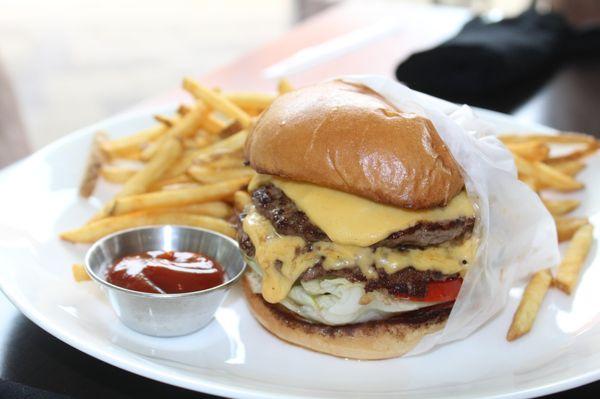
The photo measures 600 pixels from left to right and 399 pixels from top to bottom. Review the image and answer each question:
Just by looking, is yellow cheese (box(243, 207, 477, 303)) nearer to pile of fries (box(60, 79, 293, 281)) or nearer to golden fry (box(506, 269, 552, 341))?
golden fry (box(506, 269, 552, 341))

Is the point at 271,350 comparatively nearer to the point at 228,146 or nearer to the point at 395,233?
the point at 395,233

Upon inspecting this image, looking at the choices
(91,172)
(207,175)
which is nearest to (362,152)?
(207,175)

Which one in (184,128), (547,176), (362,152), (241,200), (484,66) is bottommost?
(484,66)

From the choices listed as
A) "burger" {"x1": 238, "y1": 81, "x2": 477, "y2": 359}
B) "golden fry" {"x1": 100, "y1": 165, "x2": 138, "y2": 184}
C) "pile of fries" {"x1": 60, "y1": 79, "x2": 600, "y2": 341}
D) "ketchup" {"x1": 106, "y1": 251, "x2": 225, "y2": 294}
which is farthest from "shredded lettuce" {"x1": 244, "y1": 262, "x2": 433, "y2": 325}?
"golden fry" {"x1": 100, "y1": 165, "x2": 138, "y2": 184}

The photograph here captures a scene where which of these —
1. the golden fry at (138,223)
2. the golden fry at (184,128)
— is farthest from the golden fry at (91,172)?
the golden fry at (138,223)

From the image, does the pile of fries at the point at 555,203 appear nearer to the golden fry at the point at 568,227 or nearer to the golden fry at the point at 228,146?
the golden fry at the point at 568,227

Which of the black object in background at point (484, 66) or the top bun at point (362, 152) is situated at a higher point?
the top bun at point (362, 152)

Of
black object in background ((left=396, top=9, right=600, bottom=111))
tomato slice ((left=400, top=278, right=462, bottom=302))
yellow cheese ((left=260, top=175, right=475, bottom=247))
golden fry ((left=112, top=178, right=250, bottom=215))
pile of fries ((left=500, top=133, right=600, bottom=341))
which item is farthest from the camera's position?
black object in background ((left=396, top=9, right=600, bottom=111))
